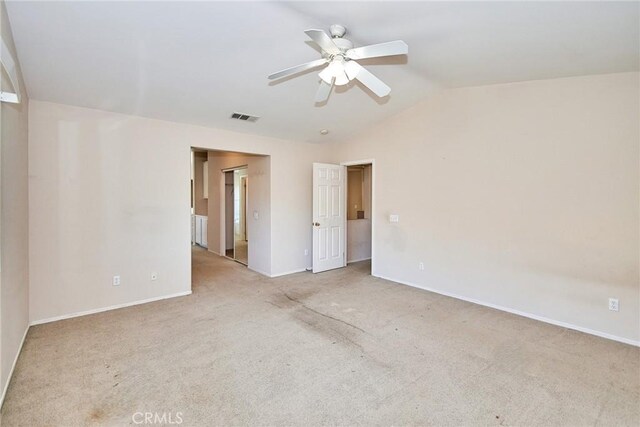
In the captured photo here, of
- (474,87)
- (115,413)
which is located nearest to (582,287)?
(474,87)

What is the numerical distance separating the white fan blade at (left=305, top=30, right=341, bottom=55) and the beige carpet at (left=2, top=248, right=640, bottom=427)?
8.23 feet

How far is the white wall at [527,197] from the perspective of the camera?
3051mm

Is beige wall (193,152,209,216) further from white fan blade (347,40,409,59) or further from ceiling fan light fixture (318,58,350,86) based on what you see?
white fan blade (347,40,409,59)

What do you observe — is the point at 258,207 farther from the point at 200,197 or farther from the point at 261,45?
the point at 200,197

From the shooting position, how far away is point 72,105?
347cm

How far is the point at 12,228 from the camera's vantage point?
2.51 metres

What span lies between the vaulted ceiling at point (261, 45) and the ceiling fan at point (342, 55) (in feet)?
1.01

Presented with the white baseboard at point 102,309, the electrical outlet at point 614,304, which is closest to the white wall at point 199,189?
the white baseboard at point 102,309

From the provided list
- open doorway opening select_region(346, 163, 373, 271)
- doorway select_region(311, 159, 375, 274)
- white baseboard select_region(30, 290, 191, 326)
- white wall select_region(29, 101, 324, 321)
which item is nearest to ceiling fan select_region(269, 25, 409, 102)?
white wall select_region(29, 101, 324, 321)

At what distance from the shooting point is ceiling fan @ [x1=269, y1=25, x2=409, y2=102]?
219 cm

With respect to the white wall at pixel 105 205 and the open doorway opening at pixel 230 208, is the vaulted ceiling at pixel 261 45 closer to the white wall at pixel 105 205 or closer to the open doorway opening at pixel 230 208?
the white wall at pixel 105 205

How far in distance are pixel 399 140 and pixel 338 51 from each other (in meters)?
2.86

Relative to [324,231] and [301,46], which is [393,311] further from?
[301,46]

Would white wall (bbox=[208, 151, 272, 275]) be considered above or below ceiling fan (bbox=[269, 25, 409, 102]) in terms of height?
below
